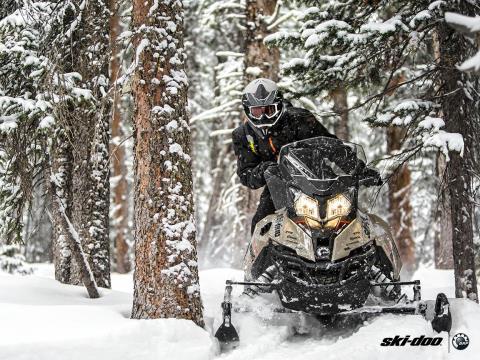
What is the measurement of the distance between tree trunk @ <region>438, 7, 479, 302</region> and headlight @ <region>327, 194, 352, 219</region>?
157cm

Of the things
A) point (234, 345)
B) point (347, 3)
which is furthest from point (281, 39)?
point (234, 345)

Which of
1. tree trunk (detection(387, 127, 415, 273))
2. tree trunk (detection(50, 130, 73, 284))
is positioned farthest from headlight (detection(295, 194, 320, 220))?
tree trunk (detection(387, 127, 415, 273))

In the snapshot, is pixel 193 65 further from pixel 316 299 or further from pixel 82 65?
pixel 316 299

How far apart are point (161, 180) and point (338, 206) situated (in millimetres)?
1627

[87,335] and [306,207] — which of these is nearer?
[87,335]

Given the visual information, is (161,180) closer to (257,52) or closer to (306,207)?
(306,207)

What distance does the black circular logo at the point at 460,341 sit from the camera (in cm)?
441

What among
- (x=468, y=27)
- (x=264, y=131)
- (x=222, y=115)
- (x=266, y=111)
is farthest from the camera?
(x=222, y=115)

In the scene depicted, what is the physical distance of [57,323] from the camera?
4727mm

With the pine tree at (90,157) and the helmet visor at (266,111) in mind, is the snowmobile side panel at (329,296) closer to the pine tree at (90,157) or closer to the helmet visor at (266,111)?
the helmet visor at (266,111)

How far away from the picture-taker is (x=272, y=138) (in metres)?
6.29

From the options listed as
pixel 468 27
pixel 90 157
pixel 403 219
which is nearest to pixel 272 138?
pixel 90 157

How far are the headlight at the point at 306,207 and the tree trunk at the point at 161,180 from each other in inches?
40.5

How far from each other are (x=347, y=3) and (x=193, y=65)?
13679 millimetres
